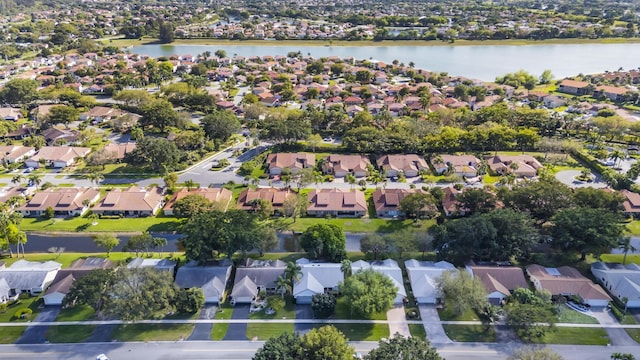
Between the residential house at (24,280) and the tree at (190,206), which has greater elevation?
the tree at (190,206)

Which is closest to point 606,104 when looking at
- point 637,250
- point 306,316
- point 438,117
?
point 438,117

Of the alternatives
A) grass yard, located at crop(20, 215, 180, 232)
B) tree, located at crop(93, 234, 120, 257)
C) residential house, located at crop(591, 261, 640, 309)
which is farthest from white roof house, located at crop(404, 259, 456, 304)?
tree, located at crop(93, 234, 120, 257)

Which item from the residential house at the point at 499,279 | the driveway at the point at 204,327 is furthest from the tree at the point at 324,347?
the residential house at the point at 499,279

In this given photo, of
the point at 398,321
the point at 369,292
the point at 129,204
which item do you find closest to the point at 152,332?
the point at 369,292

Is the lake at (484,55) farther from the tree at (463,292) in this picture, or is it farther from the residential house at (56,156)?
the tree at (463,292)

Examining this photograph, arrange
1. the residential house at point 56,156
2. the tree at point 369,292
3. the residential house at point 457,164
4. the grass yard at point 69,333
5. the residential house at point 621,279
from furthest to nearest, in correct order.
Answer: the residential house at point 56,156 → the residential house at point 457,164 → the residential house at point 621,279 → the tree at point 369,292 → the grass yard at point 69,333
